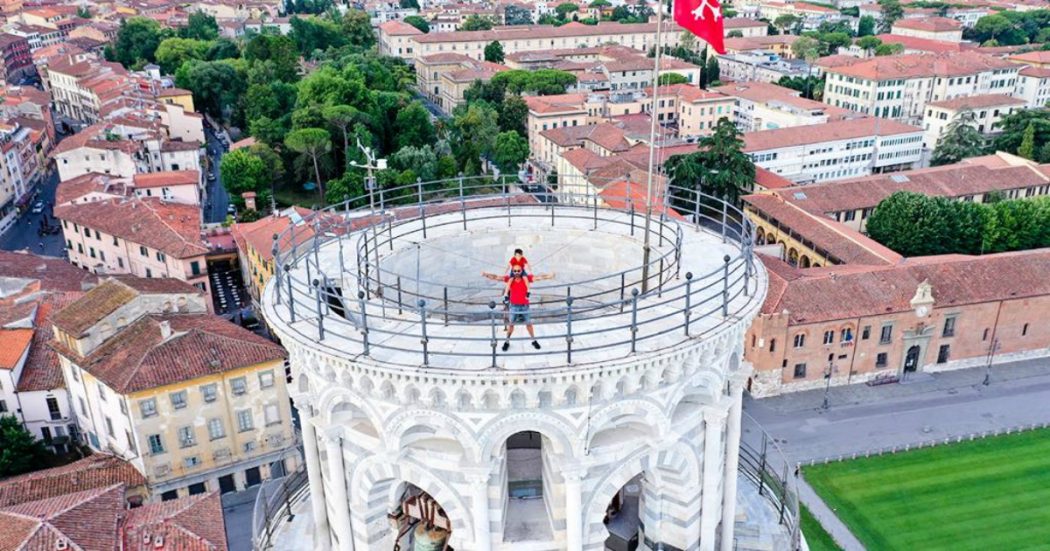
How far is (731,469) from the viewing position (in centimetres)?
1850

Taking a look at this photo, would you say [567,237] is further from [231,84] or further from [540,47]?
[540,47]

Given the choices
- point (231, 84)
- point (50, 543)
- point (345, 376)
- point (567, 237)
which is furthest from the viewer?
point (231, 84)

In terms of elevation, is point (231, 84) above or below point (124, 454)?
above

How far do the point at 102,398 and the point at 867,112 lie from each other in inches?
4845

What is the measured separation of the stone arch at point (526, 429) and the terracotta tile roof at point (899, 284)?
155 feet

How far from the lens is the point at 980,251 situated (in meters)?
79.3

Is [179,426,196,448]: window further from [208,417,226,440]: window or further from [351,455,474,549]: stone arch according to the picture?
[351,455,474,549]: stone arch

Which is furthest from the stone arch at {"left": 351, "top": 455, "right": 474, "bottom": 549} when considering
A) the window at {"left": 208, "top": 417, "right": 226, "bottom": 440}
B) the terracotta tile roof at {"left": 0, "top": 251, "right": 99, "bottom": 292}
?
the terracotta tile roof at {"left": 0, "top": 251, "right": 99, "bottom": 292}

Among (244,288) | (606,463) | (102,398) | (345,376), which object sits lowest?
(244,288)

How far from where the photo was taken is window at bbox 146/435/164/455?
1911 inches

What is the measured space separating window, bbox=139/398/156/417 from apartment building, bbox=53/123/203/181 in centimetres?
5414

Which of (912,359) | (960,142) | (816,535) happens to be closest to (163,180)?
(816,535)

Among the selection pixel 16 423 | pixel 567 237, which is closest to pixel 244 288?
pixel 16 423

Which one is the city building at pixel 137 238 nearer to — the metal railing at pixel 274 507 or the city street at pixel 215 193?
the city street at pixel 215 193
